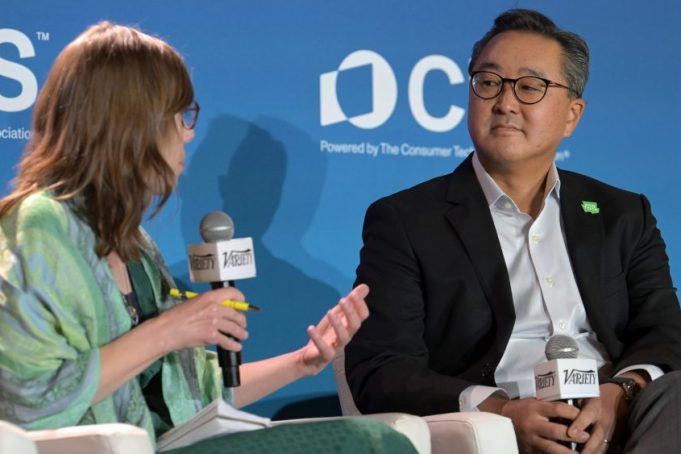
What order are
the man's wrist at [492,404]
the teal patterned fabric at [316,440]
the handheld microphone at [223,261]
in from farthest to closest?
the man's wrist at [492,404] → the handheld microphone at [223,261] → the teal patterned fabric at [316,440]

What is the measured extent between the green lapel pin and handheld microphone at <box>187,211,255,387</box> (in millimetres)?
1430

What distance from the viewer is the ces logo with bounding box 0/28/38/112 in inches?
136

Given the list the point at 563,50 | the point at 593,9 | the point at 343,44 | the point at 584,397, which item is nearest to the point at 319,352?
the point at 584,397

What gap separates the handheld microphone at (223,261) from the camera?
7.58 feet

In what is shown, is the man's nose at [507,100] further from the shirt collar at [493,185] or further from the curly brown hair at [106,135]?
the curly brown hair at [106,135]

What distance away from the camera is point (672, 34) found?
184 inches

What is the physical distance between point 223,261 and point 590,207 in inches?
60.1

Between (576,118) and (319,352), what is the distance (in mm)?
1357

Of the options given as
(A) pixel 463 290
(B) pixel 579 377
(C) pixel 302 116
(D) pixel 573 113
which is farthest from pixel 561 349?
(C) pixel 302 116

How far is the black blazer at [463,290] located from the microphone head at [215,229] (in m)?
0.87

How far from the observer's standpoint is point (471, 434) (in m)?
2.57

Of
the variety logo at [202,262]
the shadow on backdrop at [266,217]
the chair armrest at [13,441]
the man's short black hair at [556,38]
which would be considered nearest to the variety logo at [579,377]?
the variety logo at [202,262]

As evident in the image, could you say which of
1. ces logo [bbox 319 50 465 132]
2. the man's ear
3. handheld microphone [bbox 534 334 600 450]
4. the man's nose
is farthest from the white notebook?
ces logo [bbox 319 50 465 132]

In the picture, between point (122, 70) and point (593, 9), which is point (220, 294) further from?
point (593, 9)
